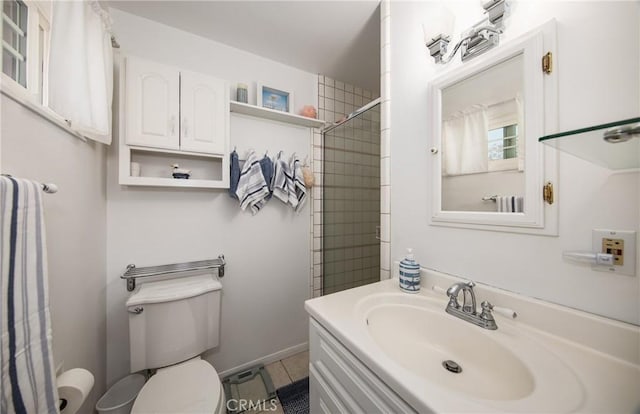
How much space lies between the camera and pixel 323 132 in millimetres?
1957

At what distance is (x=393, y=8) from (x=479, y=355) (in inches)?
64.3

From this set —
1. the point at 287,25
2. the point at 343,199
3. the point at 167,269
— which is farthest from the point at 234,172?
the point at 287,25

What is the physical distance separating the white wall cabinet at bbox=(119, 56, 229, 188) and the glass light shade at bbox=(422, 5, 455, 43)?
1165 millimetres

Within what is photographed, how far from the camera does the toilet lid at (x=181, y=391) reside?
2.96ft

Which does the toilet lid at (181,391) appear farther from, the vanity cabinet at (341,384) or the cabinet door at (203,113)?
the cabinet door at (203,113)

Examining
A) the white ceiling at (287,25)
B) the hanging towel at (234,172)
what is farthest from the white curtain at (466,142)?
the hanging towel at (234,172)

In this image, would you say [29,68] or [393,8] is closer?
[29,68]

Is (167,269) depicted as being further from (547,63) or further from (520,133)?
(547,63)

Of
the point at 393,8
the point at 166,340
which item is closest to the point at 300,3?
the point at 393,8

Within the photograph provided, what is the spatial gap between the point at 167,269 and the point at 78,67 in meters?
1.08

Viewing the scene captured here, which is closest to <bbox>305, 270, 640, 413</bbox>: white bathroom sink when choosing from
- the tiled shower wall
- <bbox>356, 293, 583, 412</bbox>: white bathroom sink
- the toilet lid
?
<bbox>356, 293, 583, 412</bbox>: white bathroom sink

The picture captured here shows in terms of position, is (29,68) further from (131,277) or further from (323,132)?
(323,132)

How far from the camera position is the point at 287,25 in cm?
142

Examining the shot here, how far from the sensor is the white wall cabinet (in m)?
1.19
